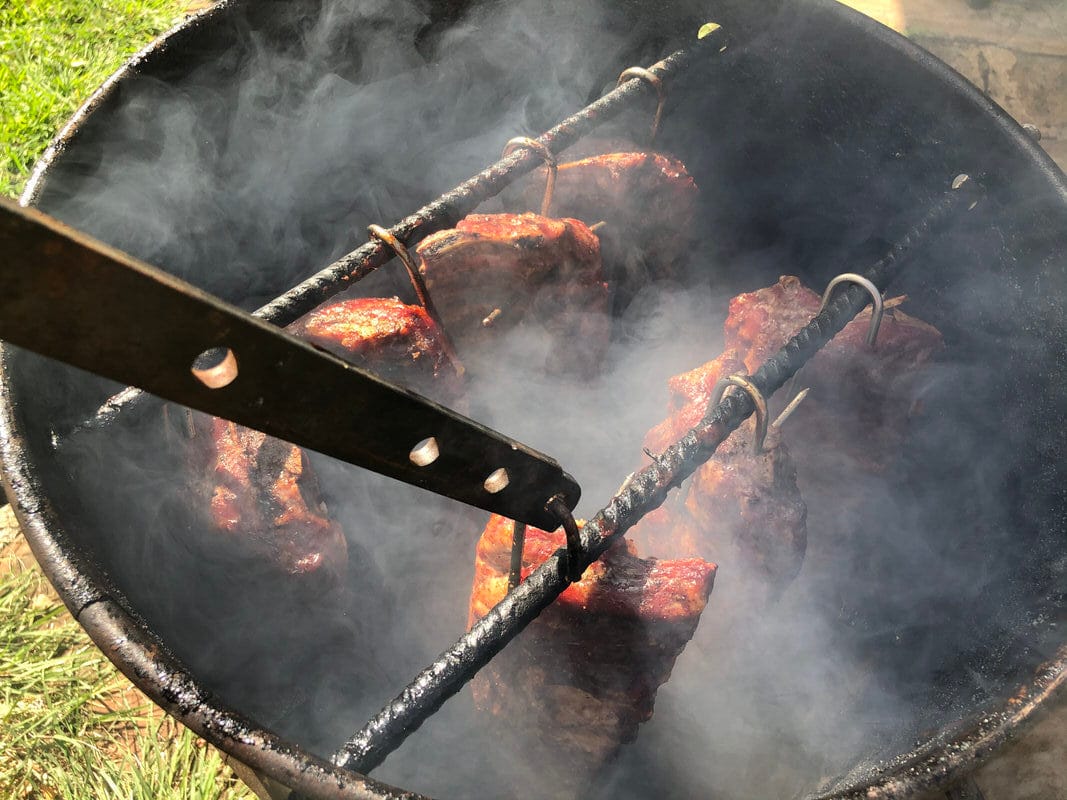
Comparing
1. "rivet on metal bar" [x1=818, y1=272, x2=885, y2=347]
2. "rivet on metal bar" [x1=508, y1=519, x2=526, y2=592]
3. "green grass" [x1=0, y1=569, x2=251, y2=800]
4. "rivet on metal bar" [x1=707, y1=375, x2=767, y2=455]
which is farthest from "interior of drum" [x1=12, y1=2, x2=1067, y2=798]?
"green grass" [x1=0, y1=569, x2=251, y2=800]

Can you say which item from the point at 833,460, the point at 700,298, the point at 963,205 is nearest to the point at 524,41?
the point at 700,298

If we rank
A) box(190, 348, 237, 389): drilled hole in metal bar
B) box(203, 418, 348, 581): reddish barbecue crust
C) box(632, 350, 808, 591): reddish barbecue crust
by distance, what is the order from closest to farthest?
box(190, 348, 237, 389): drilled hole in metal bar, box(203, 418, 348, 581): reddish barbecue crust, box(632, 350, 808, 591): reddish barbecue crust

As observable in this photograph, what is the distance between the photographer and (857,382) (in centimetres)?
260

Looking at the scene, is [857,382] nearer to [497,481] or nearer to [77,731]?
[497,481]

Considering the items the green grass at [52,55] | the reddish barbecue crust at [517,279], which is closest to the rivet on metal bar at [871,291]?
the reddish barbecue crust at [517,279]

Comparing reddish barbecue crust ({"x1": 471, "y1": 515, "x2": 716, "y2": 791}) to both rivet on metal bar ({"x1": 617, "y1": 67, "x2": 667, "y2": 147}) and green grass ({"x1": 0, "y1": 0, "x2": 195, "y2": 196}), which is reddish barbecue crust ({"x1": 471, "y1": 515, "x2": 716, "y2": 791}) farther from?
green grass ({"x1": 0, "y1": 0, "x2": 195, "y2": 196})

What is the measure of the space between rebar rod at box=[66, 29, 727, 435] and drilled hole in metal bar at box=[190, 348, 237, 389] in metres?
1.31

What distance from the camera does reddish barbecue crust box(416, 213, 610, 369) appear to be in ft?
8.42

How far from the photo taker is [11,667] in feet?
10.3

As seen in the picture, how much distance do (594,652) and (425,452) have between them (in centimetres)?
102

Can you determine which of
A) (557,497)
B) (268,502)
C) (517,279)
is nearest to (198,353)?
(557,497)

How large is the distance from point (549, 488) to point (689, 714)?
1325 millimetres

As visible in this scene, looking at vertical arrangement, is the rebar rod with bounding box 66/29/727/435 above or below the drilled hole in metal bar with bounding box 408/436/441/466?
below

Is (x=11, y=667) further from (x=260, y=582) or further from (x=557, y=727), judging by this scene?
(x=557, y=727)
